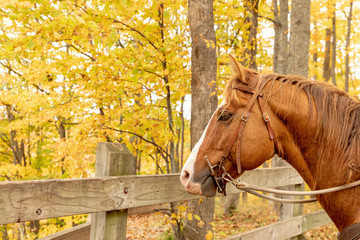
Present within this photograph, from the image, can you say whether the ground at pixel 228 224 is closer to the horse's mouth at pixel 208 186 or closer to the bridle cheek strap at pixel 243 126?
the horse's mouth at pixel 208 186

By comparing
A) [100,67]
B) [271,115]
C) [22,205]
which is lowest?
[22,205]

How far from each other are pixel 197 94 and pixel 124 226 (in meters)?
1.84

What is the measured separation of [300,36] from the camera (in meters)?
6.25

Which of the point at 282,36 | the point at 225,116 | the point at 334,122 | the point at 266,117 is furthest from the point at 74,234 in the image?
the point at 282,36

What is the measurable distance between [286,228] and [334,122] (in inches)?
97.3

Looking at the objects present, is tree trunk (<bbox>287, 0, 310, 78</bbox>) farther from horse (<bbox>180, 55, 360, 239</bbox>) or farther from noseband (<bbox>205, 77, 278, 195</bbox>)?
noseband (<bbox>205, 77, 278, 195</bbox>)

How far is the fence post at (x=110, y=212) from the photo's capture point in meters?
2.10

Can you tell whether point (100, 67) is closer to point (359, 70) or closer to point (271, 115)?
point (271, 115)

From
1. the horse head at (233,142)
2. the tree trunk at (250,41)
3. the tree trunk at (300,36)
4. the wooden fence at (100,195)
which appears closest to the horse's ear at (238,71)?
the horse head at (233,142)

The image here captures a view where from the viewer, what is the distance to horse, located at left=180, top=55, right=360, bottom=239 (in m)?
2.04

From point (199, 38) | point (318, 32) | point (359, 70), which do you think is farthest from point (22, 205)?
point (359, 70)

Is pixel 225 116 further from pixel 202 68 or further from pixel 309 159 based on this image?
pixel 202 68

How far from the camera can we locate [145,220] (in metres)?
8.02

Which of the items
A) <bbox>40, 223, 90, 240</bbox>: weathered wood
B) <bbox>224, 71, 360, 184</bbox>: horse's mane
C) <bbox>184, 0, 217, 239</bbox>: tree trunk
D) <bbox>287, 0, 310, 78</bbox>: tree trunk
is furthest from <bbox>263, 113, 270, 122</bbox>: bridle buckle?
<bbox>287, 0, 310, 78</bbox>: tree trunk
